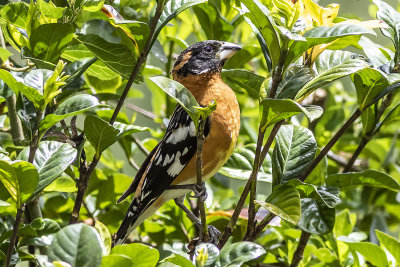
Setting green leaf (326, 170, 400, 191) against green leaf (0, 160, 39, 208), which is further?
green leaf (326, 170, 400, 191)

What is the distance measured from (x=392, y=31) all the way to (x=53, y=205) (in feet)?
4.80

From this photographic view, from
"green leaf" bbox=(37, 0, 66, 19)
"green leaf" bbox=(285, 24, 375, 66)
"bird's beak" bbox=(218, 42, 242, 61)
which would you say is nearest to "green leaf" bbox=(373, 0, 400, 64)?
"green leaf" bbox=(285, 24, 375, 66)

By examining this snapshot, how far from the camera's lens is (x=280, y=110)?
1527mm

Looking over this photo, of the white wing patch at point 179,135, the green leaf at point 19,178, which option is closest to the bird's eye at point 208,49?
the white wing patch at point 179,135

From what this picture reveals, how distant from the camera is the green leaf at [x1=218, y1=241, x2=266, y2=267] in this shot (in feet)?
4.53

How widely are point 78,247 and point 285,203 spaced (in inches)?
25.8

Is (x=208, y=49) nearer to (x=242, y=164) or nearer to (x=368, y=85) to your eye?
(x=242, y=164)

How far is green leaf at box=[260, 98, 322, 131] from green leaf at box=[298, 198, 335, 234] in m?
0.47

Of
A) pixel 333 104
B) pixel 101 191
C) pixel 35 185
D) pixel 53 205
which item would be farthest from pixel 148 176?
pixel 333 104

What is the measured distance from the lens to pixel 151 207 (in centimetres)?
238

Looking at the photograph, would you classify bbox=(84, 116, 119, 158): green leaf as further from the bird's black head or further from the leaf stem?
the bird's black head

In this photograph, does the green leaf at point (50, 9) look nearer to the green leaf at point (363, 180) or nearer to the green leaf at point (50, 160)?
the green leaf at point (50, 160)

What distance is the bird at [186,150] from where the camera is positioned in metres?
2.20

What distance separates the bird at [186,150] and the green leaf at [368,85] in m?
0.52
